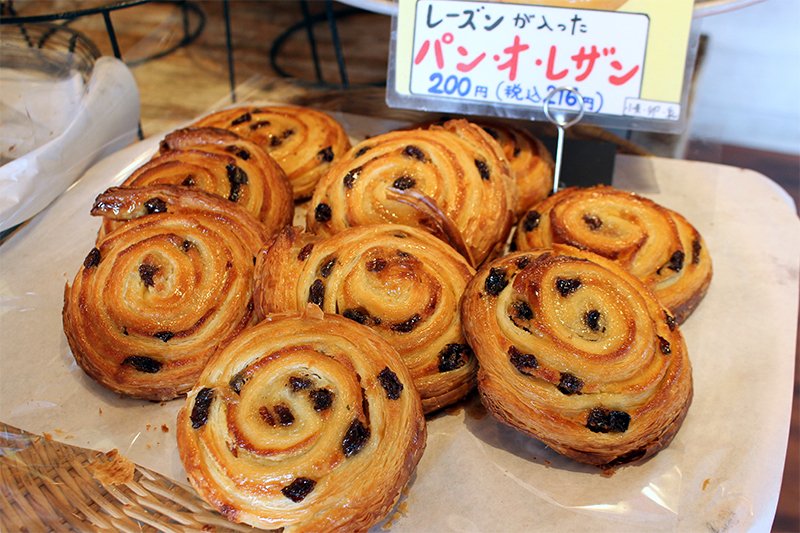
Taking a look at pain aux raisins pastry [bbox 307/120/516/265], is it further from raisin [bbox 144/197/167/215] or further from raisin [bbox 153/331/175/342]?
raisin [bbox 153/331/175/342]

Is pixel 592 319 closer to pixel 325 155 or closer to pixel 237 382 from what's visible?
pixel 237 382

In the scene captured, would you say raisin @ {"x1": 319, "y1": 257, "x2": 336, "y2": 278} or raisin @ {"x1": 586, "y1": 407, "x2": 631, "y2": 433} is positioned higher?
raisin @ {"x1": 319, "y1": 257, "x2": 336, "y2": 278}

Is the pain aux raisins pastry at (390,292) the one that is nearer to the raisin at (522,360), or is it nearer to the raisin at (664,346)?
the raisin at (522,360)

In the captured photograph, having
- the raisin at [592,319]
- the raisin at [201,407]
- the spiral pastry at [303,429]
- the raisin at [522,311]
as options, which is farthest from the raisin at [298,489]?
the raisin at [592,319]

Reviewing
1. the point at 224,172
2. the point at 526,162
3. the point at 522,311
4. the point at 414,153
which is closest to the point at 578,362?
the point at 522,311

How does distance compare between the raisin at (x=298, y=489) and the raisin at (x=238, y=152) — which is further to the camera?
the raisin at (x=238, y=152)

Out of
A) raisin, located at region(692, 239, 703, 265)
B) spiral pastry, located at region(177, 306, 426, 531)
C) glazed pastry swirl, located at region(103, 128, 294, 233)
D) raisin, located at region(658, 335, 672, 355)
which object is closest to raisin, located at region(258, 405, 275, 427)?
spiral pastry, located at region(177, 306, 426, 531)
